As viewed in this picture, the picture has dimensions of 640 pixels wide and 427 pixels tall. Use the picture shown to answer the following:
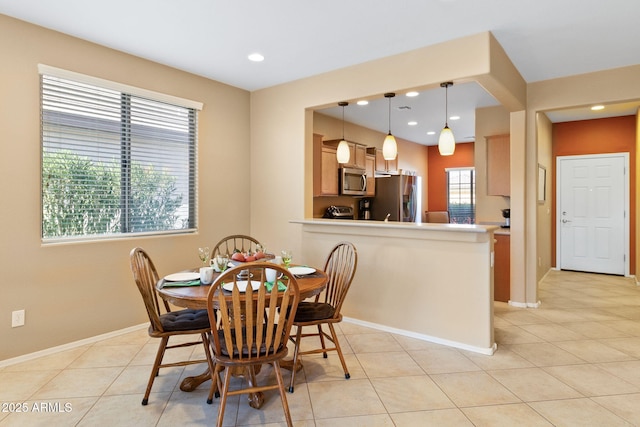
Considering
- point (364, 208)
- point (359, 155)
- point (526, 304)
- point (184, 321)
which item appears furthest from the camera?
point (364, 208)

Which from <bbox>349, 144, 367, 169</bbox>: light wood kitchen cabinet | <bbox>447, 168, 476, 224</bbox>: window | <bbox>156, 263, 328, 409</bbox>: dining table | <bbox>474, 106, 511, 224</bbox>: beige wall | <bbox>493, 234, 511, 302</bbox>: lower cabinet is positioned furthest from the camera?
<bbox>447, 168, 476, 224</bbox>: window

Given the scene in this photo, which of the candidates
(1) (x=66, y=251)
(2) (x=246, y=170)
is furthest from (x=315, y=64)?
(1) (x=66, y=251)

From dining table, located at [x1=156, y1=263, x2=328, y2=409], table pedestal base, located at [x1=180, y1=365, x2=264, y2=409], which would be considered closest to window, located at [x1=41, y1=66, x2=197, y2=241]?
dining table, located at [x1=156, y1=263, x2=328, y2=409]

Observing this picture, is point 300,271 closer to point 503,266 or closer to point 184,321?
point 184,321

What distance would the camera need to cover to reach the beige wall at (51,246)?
2783 mm

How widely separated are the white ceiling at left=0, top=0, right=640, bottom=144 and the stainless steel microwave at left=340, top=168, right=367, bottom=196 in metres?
1.97

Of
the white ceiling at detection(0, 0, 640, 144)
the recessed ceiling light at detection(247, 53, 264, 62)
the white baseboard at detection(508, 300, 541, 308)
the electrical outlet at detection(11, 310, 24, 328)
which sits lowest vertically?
the white baseboard at detection(508, 300, 541, 308)

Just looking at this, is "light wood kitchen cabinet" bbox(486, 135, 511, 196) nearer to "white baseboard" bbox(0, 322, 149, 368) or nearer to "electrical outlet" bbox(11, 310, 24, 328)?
"white baseboard" bbox(0, 322, 149, 368)

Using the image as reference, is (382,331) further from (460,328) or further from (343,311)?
(460,328)

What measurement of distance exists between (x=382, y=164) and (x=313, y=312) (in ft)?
15.3

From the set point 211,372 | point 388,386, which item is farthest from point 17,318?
point 388,386

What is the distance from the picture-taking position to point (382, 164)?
6.83 metres

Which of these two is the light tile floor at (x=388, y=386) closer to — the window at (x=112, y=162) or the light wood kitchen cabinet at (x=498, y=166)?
the window at (x=112, y=162)

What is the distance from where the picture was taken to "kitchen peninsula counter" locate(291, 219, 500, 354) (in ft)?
9.97
